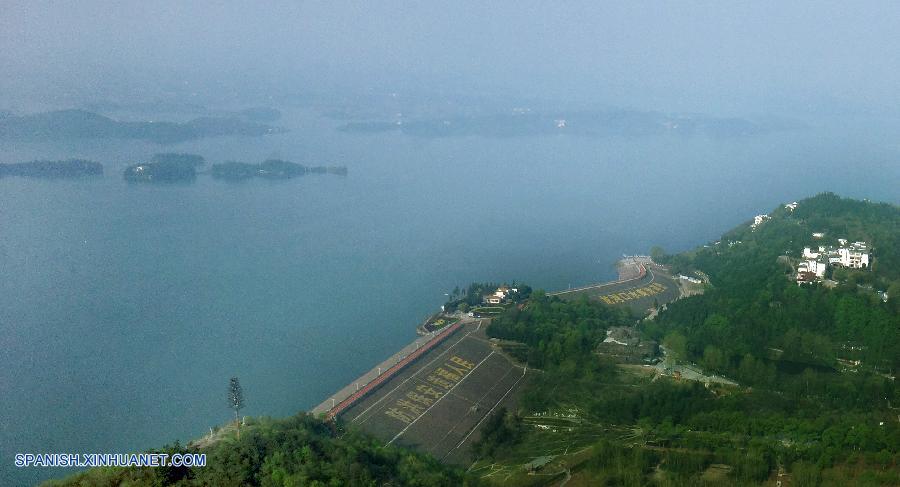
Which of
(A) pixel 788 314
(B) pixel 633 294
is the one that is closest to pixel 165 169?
(B) pixel 633 294

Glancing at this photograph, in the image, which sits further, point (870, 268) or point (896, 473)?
point (870, 268)

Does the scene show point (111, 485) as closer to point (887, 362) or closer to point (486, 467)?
point (486, 467)

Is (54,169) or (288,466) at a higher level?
(54,169)

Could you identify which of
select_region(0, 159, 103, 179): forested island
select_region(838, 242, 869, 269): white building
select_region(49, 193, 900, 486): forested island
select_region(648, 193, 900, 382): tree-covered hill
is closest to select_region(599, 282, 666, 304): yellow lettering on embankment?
select_region(49, 193, 900, 486): forested island

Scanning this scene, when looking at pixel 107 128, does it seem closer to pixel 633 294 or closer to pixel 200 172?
pixel 200 172

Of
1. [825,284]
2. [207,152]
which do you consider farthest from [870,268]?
[207,152]
